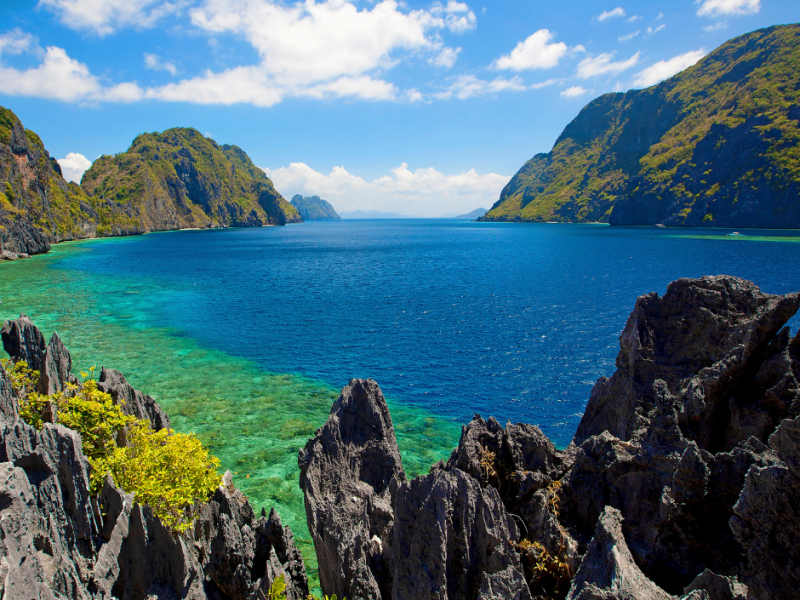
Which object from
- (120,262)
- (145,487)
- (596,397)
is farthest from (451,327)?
(120,262)

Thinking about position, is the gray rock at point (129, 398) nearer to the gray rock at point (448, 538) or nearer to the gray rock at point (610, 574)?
the gray rock at point (448, 538)

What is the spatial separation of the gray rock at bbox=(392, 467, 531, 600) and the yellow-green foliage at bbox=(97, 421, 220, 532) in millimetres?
8488

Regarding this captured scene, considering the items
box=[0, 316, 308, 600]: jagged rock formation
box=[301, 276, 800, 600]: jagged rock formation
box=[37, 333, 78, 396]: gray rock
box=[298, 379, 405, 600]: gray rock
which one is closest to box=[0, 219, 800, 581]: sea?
box=[298, 379, 405, 600]: gray rock

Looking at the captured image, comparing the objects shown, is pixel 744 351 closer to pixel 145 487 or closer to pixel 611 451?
pixel 611 451

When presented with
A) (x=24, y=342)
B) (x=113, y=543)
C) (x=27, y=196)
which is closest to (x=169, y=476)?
(x=113, y=543)

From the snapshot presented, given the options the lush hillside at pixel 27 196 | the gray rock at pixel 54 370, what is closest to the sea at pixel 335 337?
the gray rock at pixel 54 370

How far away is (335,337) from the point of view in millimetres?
58500

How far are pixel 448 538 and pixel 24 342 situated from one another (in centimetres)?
3034

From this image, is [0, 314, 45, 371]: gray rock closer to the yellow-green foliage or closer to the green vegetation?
the green vegetation

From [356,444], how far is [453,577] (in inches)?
317

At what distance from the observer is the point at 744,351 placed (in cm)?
1478

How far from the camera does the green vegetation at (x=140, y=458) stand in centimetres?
1589

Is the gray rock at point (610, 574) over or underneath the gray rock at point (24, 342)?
underneath

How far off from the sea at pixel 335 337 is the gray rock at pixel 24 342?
413 inches
